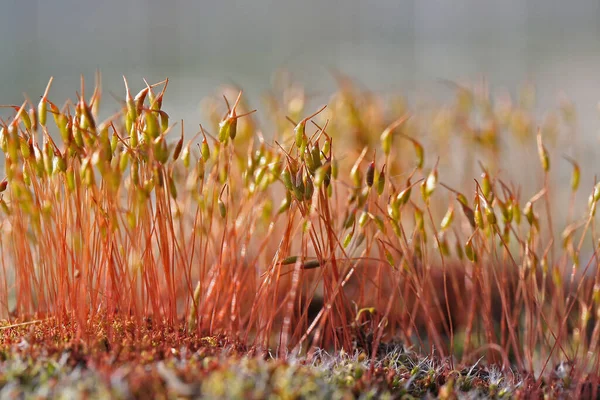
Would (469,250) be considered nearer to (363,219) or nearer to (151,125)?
(363,219)

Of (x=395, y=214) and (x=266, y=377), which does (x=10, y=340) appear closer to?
(x=266, y=377)

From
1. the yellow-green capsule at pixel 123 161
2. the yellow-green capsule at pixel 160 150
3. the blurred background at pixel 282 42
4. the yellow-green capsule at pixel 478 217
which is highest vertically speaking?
the blurred background at pixel 282 42

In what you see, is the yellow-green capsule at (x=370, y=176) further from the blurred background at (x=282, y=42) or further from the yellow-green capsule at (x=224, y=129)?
the blurred background at (x=282, y=42)

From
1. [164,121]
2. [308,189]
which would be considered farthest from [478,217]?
[164,121]

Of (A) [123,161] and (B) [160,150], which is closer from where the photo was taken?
(B) [160,150]

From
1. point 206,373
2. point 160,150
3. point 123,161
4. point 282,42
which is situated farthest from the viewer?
point 282,42

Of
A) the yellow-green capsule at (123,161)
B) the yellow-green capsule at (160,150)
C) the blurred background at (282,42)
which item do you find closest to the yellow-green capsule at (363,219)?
the yellow-green capsule at (160,150)

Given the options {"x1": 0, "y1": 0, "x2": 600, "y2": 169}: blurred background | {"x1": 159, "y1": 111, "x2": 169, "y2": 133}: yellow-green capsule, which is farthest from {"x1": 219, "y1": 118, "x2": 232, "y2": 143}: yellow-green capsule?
{"x1": 0, "y1": 0, "x2": 600, "y2": 169}: blurred background

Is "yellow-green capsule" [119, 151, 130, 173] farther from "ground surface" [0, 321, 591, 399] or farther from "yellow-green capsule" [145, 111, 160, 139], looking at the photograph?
"ground surface" [0, 321, 591, 399]
